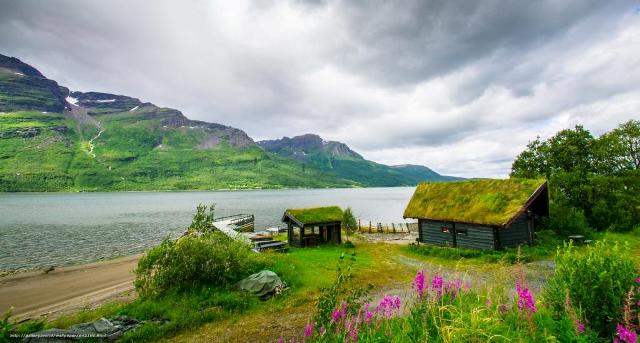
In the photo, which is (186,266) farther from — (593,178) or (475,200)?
(593,178)

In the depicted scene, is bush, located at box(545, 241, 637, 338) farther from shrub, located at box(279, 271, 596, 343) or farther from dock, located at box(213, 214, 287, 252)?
dock, located at box(213, 214, 287, 252)

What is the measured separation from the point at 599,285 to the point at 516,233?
21724 mm

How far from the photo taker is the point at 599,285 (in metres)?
6.38

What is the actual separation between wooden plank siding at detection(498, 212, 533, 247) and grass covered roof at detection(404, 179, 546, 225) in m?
1.51

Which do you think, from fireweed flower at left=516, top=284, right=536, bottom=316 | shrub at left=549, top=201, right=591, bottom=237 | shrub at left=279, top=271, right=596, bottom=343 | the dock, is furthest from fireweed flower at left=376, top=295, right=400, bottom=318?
shrub at left=549, top=201, right=591, bottom=237

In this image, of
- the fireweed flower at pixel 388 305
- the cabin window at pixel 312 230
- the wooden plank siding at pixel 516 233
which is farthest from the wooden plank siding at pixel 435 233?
the fireweed flower at pixel 388 305

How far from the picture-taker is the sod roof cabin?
2445 centimetres

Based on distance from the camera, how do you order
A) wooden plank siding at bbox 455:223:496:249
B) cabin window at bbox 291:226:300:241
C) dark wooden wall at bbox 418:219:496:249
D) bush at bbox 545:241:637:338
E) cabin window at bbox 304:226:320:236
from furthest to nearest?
cabin window at bbox 291:226:300:241
cabin window at bbox 304:226:320:236
dark wooden wall at bbox 418:219:496:249
wooden plank siding at bbox 455:223:496:249
bush at bbox 545:241:637:338

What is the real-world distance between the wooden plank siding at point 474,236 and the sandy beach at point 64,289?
26.5 meters

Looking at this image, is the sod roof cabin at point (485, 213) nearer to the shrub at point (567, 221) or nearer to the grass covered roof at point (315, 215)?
the shrub at point (567, 221)

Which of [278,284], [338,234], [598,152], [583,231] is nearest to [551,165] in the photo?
[598,152]

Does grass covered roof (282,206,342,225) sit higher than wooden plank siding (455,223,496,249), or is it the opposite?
grass covered roof (282,206,342,225)

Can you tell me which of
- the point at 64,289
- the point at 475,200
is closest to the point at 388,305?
the point at 475,200

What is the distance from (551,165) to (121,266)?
1991 inches
